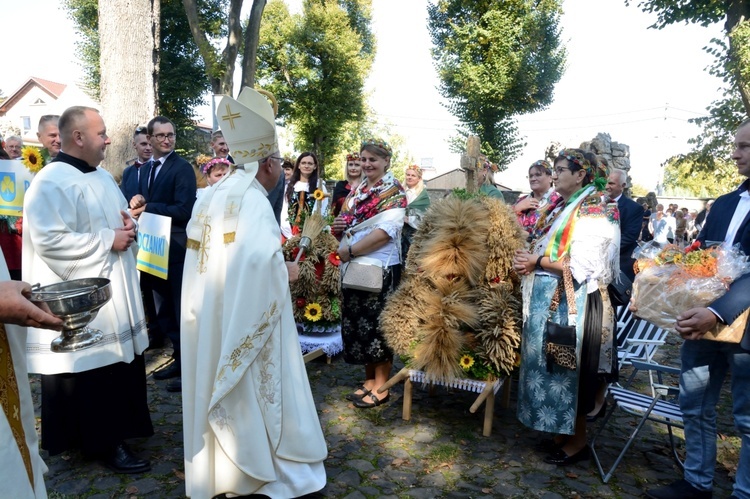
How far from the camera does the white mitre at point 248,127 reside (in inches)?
118

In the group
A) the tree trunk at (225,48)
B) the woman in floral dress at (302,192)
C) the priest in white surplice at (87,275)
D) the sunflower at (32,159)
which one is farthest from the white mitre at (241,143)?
the tree trunk at (225,48)

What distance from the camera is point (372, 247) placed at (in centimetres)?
445

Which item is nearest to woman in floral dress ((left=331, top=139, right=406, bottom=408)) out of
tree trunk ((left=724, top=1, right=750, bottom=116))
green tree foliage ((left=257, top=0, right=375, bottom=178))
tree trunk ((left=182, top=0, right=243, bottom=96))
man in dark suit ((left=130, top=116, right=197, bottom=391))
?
man in dark suit ((left=130, top=116, right=197, bottom=391))

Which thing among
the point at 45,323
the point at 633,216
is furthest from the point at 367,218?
the point at 633,216

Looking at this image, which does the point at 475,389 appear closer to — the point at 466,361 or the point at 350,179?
the point at 466,361

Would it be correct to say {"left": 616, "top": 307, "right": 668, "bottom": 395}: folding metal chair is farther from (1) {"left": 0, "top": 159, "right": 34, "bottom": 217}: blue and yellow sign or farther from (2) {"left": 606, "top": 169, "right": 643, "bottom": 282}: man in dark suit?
(1) {"left": 0, "top": 159, "right": 34, "bottom": 217}: blue and yellow sign

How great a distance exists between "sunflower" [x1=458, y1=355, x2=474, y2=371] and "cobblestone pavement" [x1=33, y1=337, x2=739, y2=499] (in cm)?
58

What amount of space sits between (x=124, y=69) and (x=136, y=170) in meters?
2.10

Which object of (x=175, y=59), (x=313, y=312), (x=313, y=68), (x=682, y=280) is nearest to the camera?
(x=682, y=280)

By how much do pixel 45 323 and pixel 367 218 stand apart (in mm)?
3091

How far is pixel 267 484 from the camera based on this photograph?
9.70 ft

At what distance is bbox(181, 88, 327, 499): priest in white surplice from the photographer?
9.29ft

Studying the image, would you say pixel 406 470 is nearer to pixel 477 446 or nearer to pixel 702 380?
pixel 477 446

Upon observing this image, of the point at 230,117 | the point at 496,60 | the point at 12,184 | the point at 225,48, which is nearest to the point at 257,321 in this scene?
the point at 230,117
